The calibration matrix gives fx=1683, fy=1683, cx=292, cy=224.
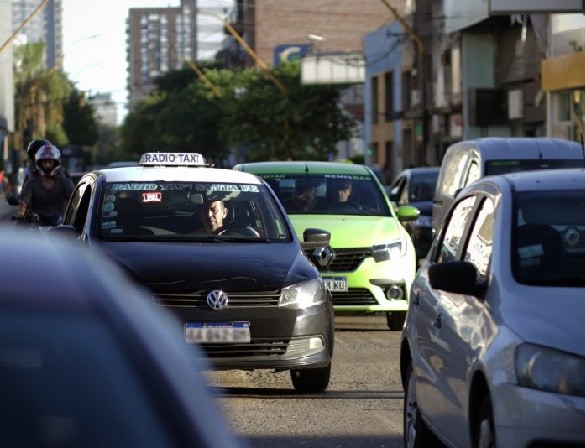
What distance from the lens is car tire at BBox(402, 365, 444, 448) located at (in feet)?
26.6

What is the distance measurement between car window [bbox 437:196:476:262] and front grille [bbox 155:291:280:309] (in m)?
2.54

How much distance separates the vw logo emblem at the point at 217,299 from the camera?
1078 centimetres

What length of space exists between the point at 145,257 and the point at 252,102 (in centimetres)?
7288

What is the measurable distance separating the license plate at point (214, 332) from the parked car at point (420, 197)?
14.8m

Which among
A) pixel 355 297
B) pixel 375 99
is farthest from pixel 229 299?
pixel 375 99

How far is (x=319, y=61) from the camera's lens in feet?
266

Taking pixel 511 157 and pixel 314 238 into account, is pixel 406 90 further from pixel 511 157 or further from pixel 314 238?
pixel 314 238

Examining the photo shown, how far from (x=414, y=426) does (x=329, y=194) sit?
29.8ft

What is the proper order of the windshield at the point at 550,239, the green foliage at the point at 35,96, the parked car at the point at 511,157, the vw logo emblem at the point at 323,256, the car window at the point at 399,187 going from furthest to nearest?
the green foliage at the point at 35,96 < the car window at the point at 399,187 < the parked car at the point at 511,157 < the vw logo emblem at the point at 323,256 < the windshield at the point at 550,239

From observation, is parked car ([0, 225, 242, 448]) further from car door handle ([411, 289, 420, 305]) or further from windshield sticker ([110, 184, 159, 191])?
windshield sticker ([110, 184, 159, 191])

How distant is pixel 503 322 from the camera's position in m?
6.64

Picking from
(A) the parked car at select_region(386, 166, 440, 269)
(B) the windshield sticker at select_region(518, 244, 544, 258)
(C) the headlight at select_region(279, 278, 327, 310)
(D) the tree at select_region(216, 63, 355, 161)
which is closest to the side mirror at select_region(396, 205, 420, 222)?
(C) the headlight at select_region(279, 278, 327, 310)

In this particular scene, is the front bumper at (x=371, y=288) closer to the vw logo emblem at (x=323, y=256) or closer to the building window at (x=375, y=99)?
the vw logo emblem at (x=323, y=256)

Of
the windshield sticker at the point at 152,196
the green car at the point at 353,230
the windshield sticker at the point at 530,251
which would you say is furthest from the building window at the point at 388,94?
the windshield sticker at the point at 530,251
